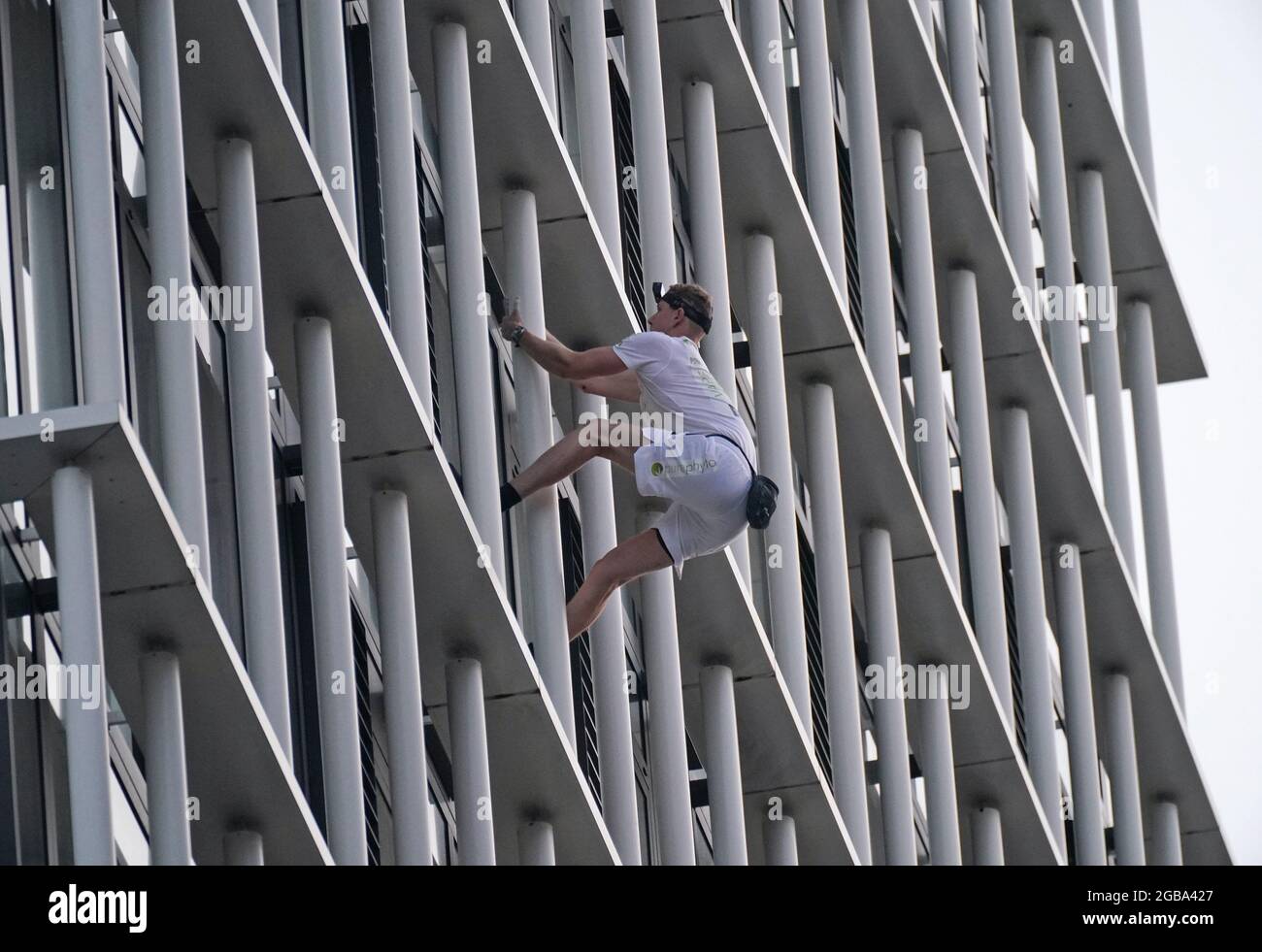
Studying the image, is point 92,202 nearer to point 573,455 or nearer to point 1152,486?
point 573,455

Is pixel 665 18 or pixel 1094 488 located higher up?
pixel 665 18

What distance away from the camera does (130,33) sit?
2262 centimetres

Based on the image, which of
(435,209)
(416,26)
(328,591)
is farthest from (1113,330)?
(328,591)

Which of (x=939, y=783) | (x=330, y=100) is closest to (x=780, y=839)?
(x=939, y=783)

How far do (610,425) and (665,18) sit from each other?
6841mm

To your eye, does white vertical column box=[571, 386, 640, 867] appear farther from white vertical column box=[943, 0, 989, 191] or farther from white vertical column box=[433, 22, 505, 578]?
white vertical column box=[943, 0, 989, 191]

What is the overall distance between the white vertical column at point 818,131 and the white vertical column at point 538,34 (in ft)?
18.1

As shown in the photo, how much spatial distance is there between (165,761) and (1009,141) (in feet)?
57.4

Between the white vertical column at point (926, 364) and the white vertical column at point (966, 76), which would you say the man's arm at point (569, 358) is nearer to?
the white vertical column at point (926, 364)

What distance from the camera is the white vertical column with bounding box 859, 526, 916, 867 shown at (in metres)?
32.0

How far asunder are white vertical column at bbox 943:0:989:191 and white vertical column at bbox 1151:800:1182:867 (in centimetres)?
666

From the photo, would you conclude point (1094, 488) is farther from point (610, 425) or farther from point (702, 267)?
point (610, 425)

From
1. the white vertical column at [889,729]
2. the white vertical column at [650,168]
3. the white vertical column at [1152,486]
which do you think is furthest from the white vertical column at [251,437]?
the white vertical column at [1152,486]

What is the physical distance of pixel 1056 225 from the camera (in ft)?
122
